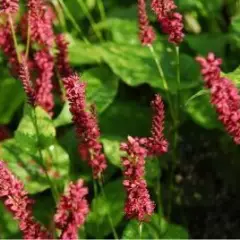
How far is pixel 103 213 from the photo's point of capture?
161 cm

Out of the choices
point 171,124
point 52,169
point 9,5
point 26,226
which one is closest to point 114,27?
point 171,124

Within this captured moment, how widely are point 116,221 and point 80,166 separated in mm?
219

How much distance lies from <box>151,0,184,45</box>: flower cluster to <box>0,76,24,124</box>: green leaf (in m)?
0.63

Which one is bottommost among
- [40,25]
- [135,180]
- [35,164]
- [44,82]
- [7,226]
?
[7,226]

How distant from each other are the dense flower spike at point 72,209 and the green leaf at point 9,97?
0.75 meters

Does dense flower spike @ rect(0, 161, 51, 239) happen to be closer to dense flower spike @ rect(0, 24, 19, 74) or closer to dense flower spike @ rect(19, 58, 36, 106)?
dense flower spike @ rect(19, 58, 36, 106)

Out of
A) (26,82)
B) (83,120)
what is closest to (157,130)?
(83,120)

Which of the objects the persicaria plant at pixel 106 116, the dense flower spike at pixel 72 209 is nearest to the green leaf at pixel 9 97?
the persicaria plant at pixel 106 116

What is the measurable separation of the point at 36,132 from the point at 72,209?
1.62ft

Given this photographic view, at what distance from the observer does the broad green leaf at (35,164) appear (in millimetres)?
1635

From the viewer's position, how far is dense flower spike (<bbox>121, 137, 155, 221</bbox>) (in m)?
1.07

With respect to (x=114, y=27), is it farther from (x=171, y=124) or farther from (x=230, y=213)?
(x=230, y=213)

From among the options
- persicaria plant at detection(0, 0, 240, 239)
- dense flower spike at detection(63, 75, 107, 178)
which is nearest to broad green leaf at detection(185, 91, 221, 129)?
persicaria plant at detection(0, 0, 240, 239)

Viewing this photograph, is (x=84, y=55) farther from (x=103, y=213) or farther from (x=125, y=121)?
(x=103, y=213)
